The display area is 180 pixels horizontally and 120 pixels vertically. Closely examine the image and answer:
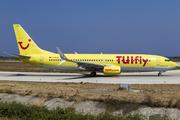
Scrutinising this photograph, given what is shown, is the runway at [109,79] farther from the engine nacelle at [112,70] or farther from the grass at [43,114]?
the grass at [43,114]

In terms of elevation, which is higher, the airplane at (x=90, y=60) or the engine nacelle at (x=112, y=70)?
the airplane at (x=90, y=60)

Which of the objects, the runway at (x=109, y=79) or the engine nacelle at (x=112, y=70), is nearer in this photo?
the runway at (x=109, y=79)

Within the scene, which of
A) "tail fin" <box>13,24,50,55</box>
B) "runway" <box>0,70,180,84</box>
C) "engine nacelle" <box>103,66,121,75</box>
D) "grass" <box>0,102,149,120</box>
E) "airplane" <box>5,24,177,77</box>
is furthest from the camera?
"tail fin" <box>13,24,50,55</box>

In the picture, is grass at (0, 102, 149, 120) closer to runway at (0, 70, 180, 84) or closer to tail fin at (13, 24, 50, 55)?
runway at (0, 70, 180, 84)

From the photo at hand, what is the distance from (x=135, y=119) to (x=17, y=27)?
1164 inches

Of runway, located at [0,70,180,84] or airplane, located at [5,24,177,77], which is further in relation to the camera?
airplane, located at [5,24,177,77]

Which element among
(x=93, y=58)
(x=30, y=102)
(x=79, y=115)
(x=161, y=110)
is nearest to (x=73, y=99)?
(x=79, y=115)

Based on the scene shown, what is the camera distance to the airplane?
3162 centimetres

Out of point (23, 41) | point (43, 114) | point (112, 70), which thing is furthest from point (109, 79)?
point (43, 114)

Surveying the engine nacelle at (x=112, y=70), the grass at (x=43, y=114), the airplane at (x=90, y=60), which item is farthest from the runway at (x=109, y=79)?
the grass at (x=43, y=114)

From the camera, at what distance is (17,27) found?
1303 inches

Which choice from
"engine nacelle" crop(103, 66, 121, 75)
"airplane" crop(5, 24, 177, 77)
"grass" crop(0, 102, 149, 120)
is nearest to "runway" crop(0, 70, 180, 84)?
"engine nacelle" crop(103, 66, 121, 75)

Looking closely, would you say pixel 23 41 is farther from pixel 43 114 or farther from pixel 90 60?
pixel 43 114

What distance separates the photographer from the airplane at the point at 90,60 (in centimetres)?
3162
